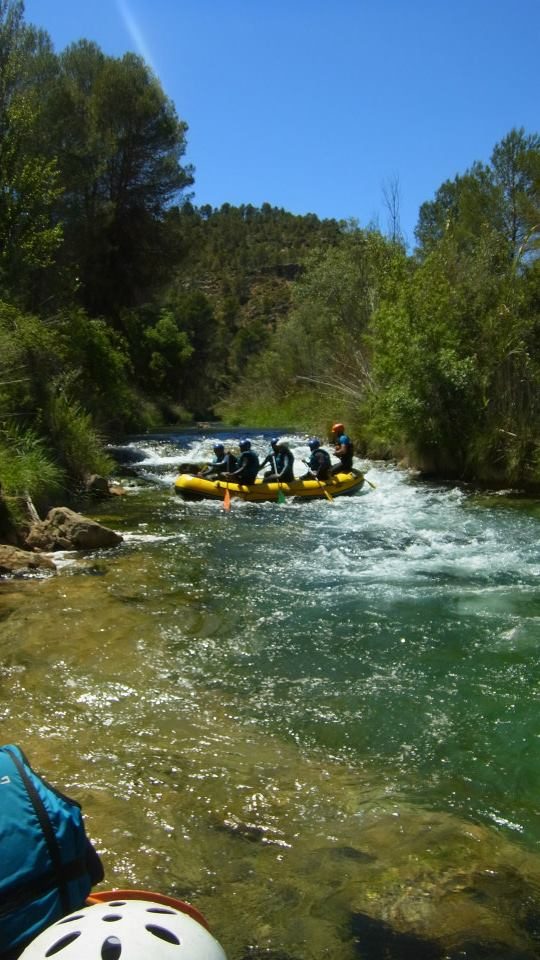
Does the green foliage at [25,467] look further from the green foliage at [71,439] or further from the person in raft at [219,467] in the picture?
the person in raft at [219,467]

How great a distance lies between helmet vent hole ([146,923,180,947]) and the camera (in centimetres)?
158

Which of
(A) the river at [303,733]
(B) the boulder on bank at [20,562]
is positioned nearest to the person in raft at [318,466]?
(A) the river at [303,733]

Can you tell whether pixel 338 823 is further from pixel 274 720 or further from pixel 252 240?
pixel 252 240

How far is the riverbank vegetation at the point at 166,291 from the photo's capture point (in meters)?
13.4

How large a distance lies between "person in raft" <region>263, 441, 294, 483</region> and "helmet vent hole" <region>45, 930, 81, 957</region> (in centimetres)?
1160

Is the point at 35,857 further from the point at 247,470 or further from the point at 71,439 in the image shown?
the point at 71,439

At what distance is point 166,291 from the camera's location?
993 inches

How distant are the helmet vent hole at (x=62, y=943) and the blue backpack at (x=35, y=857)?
294 millimetres

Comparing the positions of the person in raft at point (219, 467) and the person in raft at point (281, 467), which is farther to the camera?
the person in raft at point (219, 467)

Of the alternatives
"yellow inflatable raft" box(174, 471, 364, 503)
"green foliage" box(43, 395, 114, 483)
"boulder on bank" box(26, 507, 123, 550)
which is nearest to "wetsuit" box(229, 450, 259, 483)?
"yellow inflatable raft" box(174, 471, 364, 503)

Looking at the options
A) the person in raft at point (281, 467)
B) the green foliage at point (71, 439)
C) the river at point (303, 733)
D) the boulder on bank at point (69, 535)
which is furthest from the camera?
the person in raft at point (281, 467)

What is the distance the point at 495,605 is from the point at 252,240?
83.4 meters

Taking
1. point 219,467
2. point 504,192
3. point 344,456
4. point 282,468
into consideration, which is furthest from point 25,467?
point 504,192

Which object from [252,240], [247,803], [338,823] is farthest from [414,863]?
[252,240]
